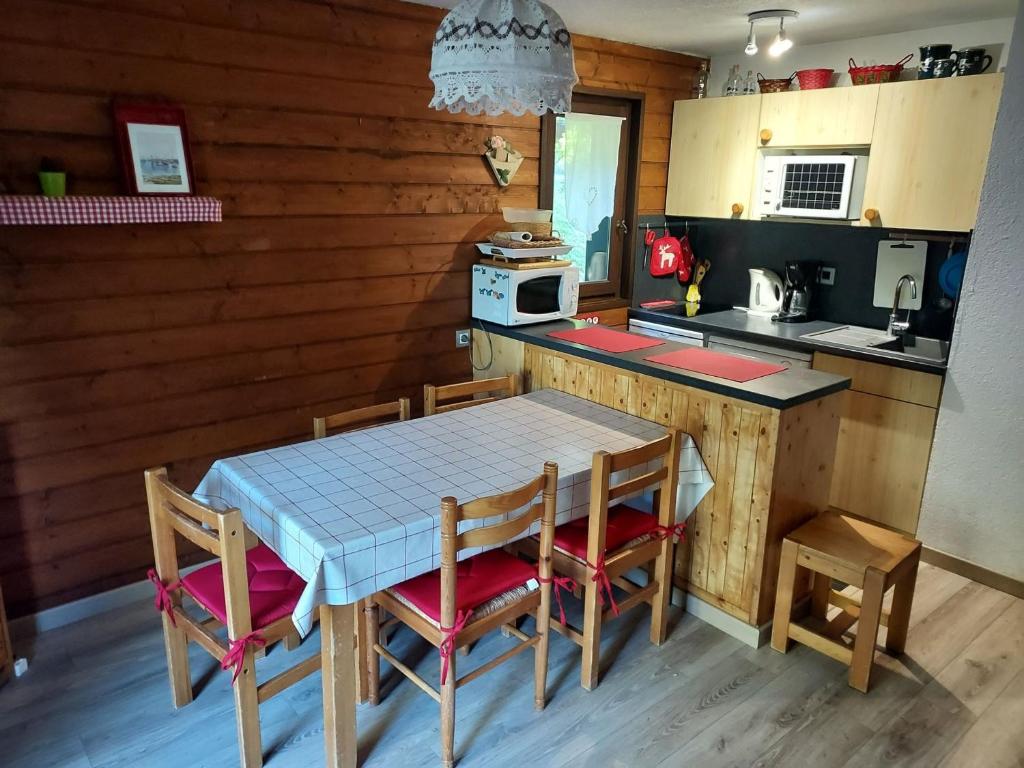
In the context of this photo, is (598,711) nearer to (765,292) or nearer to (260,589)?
(260,589)

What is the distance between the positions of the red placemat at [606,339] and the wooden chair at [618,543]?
0.62m

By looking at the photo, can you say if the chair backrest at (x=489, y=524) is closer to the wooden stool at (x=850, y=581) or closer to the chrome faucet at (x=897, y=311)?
the wooden stool at (x=850, y=581)

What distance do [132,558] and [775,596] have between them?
2416 millimetres

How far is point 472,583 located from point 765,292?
111 inches

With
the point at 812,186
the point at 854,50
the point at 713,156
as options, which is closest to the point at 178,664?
the point at 812,186

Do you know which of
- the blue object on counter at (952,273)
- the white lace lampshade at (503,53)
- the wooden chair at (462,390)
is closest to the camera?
the white lace lampshade at (503,53)

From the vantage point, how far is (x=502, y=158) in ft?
11.4

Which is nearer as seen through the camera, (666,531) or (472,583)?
(472,583)

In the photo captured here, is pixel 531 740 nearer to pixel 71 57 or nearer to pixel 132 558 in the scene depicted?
A: pixel 132 558

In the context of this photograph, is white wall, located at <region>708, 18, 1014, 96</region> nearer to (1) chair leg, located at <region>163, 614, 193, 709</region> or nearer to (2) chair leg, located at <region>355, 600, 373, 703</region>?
(2) chair leg, located at <region>355, 600, 373, 703</region>

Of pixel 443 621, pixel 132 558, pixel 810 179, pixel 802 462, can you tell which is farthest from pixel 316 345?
pixel 810 179

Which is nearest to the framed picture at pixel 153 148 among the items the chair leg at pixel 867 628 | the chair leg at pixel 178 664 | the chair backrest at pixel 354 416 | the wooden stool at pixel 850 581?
the chair backrest at pixel 354 416

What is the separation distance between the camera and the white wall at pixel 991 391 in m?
2.75

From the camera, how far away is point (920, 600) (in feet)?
9.69
